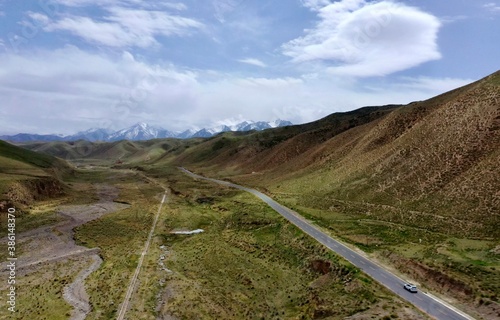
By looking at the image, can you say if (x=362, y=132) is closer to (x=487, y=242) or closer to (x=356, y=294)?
(x=487, y=242)

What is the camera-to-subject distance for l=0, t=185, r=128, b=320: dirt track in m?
48.3

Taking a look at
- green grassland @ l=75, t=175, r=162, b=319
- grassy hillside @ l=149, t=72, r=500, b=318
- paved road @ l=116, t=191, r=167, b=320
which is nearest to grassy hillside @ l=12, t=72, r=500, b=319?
grassy hillside @ l=149, t=72, r=500, b=318

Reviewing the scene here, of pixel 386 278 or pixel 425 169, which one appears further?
pixel 425 169

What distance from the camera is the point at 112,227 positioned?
8762 centimetres

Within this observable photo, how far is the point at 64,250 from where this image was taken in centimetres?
6919

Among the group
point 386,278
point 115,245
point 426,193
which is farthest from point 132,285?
point 426,193

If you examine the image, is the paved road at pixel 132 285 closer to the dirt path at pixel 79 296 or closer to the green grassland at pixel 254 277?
the green grassland at pixel 254 277

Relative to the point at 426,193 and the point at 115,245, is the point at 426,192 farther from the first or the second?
the point at 115,245

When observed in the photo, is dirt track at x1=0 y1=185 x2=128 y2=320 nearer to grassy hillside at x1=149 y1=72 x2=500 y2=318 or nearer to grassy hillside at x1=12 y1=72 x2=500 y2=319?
grassy hillside at x1=12 y1=72 x2=500 y2=319

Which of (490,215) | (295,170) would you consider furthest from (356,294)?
(295,170)

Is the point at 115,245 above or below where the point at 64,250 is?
above

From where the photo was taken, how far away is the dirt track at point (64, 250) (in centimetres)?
4831

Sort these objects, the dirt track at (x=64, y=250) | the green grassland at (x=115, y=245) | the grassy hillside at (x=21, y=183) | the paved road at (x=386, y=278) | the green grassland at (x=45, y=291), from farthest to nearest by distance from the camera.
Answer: the grassy hillside at (x=21, y=183)
the dirt track at (x=64, y=250)
the green grassland at (x=115, y=245)
the green grassland at (x=45, y=291)
the paved road at (x=386, y=278)

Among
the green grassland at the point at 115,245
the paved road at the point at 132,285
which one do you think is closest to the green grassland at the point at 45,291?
the green grassland at the point at 115,245
